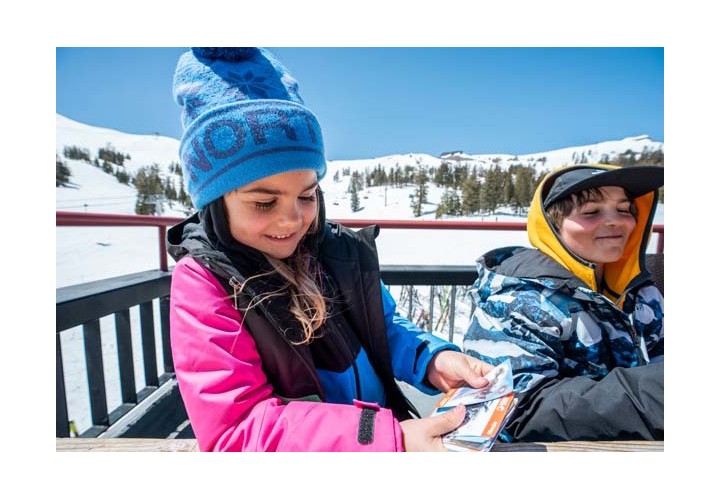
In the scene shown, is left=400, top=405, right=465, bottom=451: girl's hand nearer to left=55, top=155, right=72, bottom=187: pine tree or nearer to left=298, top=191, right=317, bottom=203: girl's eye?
left=298, top=191, right=317, bottom=203: girl's eye

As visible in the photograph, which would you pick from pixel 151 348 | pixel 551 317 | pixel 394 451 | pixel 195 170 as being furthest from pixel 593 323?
pixel 151 348

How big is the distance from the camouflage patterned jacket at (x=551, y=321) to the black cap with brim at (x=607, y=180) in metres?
0.12

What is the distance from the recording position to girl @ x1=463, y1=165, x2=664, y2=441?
0.78 meters

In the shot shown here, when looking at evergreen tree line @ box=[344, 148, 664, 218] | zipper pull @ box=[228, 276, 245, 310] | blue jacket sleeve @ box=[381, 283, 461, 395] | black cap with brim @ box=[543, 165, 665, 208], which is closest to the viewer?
zipper pull @ box=[228, 276, 245, 310]

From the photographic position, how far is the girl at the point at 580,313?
0.78 meters

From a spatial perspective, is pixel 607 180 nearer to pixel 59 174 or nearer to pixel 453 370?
pixel 453 370

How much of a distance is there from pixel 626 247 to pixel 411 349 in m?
0.96

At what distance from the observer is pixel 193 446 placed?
0.60 metres

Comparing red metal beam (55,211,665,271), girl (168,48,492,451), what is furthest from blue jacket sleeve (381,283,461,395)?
red metal beam (55,211,665,271)

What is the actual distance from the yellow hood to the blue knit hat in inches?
33.2

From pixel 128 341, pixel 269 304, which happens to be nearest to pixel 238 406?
pixel 269 304
